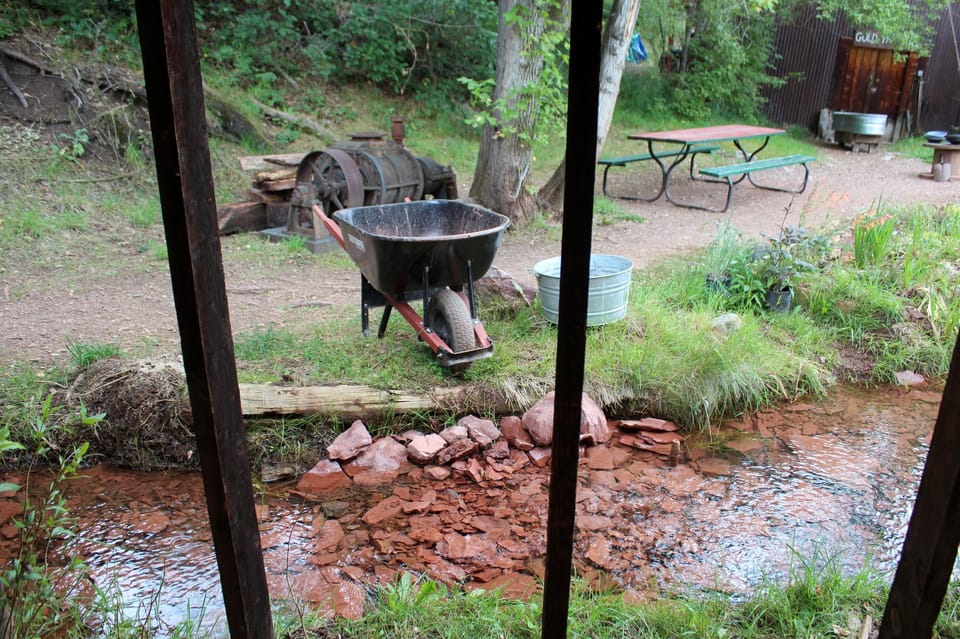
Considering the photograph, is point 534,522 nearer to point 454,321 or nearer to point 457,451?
point 457,451

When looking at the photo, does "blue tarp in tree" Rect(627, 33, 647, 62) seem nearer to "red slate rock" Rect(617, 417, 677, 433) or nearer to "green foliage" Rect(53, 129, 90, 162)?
"green foliage" Rect(53, 129, 90, 162)

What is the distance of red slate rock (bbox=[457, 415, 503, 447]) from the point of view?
369 centimetres

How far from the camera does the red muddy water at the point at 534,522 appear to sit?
2752 mm

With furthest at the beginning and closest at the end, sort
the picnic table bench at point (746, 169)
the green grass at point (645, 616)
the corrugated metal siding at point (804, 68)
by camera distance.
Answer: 1. the corrugated metal siding at point (804, 68)
2. the picnic table bench at point (746, 169)
3. the green grass at point (645, 616)

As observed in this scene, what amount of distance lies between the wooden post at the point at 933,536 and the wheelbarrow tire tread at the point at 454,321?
2802 mm

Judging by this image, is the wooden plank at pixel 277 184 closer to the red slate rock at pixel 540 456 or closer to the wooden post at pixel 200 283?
the red slate rock at pixel 540 456

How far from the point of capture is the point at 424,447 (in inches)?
142

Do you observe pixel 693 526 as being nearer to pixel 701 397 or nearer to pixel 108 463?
pixel 701 397

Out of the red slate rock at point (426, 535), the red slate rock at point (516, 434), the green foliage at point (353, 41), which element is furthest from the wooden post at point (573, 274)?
the green foliage at point (353, 41)

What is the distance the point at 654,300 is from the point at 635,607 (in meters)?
2.91

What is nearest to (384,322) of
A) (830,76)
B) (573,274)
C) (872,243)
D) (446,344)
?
(446,344)

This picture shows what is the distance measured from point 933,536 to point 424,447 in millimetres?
2739

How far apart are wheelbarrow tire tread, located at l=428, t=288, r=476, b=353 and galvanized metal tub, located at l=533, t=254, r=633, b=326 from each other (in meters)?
0.58

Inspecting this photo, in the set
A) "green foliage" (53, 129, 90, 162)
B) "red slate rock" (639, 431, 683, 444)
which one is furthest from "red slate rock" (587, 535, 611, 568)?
"green foliage" (53, 129, 90, 162)
